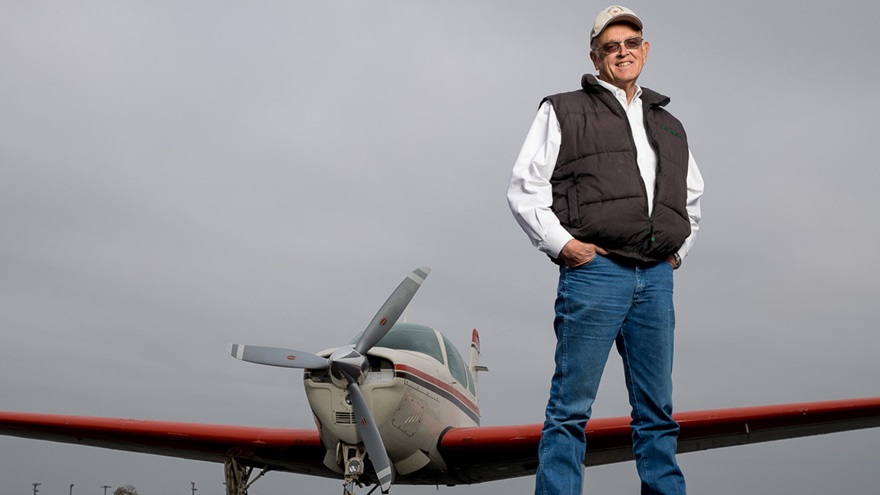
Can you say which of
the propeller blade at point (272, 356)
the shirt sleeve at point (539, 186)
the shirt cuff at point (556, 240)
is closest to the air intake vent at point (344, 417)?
the propeller blade at point (272, 356)

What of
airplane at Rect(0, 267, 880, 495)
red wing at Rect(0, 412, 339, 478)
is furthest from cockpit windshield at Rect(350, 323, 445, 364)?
red wing at Rect(0, 412, 339, 478)

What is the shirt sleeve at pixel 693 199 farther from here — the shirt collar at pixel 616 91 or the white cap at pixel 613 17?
the white cap at pixel 613 17

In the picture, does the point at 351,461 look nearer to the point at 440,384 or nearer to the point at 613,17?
the point at 440,384

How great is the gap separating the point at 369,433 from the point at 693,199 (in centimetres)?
630

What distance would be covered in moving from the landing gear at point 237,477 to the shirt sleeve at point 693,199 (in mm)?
10049

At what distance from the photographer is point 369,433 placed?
30.8ft

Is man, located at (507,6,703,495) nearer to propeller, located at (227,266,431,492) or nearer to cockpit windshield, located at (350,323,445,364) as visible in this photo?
propeller, located at (227,266,431,492)

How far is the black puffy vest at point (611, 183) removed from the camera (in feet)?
11.3

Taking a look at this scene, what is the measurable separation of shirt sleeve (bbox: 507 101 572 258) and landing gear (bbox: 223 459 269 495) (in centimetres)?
1005

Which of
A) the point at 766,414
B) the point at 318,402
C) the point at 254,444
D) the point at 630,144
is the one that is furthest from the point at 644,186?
the point at 254,444

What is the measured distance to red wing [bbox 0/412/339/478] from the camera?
40.7 ft

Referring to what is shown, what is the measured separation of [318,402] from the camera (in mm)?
9492

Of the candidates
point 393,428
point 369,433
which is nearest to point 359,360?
point 369,433

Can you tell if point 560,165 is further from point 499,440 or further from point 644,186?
point 499,440
